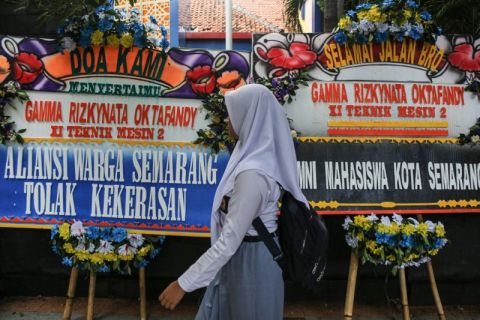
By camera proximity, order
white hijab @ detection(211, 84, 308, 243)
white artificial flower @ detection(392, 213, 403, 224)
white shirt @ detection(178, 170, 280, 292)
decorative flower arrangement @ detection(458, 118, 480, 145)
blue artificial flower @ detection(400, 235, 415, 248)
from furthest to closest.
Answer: decorative flower arrangement @ detection(458, 118, 480, 145), white artificial flower @ detection(392, 213, 403, 224), blue artificial flower @ detection(400, 235, 415, 248), white hijab @ detection(211, 84, 308, 243), white shirt @ detection(178, 170, 280, 292)

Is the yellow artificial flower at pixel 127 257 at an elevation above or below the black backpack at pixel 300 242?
below

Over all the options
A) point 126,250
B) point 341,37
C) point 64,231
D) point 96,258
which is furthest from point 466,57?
point 64,231

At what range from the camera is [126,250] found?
336 cm

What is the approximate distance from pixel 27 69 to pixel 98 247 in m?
1.49

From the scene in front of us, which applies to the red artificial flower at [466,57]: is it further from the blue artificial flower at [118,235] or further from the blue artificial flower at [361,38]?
the blue artificial flower at [118,235]

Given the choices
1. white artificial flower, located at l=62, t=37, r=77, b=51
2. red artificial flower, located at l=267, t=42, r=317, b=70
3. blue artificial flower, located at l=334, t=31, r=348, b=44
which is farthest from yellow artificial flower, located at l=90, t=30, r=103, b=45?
blue artificial flower, located at l=334, t=31, r=348, b=44

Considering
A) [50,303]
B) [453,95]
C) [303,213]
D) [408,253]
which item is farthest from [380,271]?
[50,303]

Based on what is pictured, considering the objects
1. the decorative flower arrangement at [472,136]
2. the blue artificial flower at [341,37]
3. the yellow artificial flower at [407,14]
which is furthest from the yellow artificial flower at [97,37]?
the decorative flower arrangement at [472,136]

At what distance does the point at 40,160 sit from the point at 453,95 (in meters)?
3.34

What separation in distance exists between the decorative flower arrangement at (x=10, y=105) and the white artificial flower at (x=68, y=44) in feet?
1.60

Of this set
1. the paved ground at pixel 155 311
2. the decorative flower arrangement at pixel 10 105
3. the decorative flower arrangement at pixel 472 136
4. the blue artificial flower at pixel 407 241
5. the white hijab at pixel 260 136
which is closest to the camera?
the white hijab at pixel 260 136

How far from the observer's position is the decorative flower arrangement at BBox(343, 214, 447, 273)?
129 inches

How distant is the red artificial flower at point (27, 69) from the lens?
3.51m

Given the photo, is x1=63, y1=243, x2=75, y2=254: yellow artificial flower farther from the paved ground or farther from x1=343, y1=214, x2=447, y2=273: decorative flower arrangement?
x1=343, y1=214, x2=447, y2=273: decorative flower arrangement
